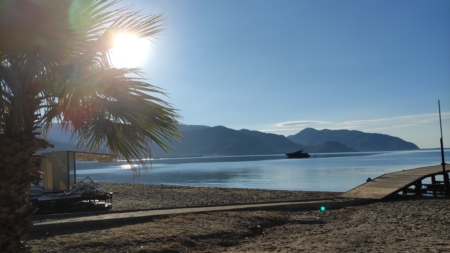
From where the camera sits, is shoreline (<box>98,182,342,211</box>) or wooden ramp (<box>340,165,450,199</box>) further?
shoreline (<box>98,182,342,211</box>)

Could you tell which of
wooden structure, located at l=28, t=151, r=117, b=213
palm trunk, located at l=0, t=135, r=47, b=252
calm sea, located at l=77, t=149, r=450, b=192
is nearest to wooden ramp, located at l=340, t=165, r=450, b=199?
wooden structure, located at l=28, t=151, r=117, b=213

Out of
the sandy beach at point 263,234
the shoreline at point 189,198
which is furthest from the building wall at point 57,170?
the sandy beach at point 263,234

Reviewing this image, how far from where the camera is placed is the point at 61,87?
457 cm

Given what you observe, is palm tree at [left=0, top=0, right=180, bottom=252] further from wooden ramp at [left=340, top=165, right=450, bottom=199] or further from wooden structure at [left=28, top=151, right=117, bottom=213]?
wooden ramp at [left=340, top=165, right=450, bottom=199]

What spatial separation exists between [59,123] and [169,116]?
164cm

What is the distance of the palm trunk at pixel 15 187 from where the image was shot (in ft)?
12.8

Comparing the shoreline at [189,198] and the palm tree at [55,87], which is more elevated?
the palm tree at [55,87]

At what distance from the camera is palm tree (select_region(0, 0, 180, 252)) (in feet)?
12.5

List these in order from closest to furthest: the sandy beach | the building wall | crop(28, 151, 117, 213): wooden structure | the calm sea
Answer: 1. the sandy beach
2. crop(28, 151, 117, 213): wooden structure
3. the building wall
4. the calm sea

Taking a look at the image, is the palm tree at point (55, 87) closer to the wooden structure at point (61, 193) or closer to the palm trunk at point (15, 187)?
the palm trunk at point (15, 187)

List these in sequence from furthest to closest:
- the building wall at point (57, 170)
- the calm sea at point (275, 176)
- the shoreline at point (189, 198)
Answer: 1. the calm sea at point (275, 176)
2. the shoreline at point (189, 198)
3. the building wall at point (57, 170)

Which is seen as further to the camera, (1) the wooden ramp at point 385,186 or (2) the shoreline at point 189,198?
(2) the shoreline at point 189,198

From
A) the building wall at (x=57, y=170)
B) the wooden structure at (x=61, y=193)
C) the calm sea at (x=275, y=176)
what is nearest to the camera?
the wooden structure at (x=61, y=193)

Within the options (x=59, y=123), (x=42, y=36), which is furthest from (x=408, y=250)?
(x=42, y=36)
